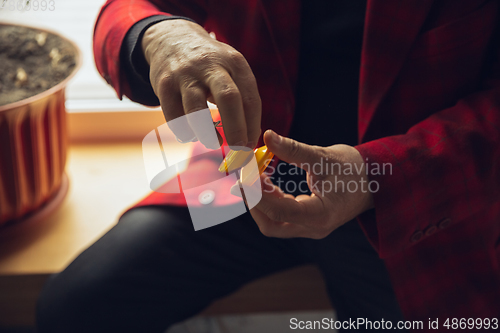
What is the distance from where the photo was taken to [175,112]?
1.04 feet

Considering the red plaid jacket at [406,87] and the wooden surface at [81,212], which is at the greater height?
the red plaid jacket at [406,87]

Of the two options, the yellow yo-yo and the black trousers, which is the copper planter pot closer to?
the black trousers

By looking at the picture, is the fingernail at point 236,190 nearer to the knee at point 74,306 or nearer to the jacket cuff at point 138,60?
the jacket cuff at point 138,60

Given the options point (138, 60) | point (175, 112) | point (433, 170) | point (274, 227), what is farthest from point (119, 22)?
point (433, 170)

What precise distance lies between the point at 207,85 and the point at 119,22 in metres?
0.18

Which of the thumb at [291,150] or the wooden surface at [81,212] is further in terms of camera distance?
the wooden surface at [81,212]

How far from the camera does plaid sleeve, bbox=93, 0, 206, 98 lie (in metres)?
0.41

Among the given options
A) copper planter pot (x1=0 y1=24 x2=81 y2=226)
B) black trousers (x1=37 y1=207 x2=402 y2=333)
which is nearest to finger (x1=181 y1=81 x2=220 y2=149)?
black trousers (x1=37 y1=207 x2=402 y2=333)

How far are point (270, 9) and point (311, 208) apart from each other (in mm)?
215

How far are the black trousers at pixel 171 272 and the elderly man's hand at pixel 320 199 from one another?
0.10 m

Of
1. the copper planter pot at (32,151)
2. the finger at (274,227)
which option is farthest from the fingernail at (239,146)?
the copper planter pot at (32,151)

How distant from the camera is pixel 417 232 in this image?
426 millimetres

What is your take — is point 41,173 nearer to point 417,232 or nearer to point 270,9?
point 270,9

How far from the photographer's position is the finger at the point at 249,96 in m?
0.31
